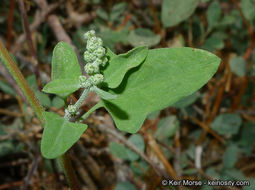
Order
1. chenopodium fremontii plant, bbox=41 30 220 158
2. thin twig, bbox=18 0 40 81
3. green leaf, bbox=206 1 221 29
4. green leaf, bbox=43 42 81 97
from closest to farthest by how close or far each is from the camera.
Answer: chenopodium fremontii plant, bbox=41 30 220 158, green leaf, bbox=43 42 81 97, thin twig, bbox=18 0 40 81, green leaf, bbox=206 1 221 29

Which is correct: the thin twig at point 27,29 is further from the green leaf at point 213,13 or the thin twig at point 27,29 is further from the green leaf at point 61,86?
the green leaf at point 213,13

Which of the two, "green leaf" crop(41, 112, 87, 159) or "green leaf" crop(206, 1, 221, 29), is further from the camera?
"green leaf" crop(206, 1, 221, 29)

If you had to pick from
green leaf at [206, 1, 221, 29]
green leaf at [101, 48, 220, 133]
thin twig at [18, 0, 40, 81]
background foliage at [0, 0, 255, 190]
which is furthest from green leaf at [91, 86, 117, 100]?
green leaf at [206, 1, 221, 29]

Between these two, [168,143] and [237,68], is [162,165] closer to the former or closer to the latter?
[168,143]

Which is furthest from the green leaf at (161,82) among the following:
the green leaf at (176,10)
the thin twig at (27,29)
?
the green leaf at (176,10)

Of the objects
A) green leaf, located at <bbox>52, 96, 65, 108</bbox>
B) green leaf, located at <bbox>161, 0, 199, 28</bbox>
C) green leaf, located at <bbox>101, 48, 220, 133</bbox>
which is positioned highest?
green leaf, located at <bbox>101, 48, 220, 133</bbox>

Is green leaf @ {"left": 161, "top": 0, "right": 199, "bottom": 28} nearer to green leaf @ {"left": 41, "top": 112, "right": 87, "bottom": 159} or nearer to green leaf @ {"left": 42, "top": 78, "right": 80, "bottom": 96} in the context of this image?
green leaf @ {"left": 42, "top": 78, "right": 80, "bottom": 96}
